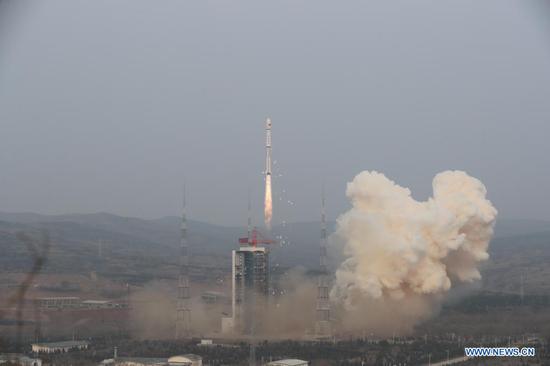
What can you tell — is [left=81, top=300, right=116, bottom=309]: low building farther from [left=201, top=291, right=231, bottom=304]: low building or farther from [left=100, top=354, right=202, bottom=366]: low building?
[left=100, top=354, right=202, bottom=366]: low building

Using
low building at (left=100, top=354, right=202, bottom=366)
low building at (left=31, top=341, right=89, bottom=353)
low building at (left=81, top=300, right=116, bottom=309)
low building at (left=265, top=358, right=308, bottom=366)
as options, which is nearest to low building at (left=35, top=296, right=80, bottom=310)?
low building at (left=81, top=300, right=116, bottom=309)

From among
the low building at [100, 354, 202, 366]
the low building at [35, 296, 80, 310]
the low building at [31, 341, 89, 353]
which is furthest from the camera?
the low building at [35, 296, 80, 310]

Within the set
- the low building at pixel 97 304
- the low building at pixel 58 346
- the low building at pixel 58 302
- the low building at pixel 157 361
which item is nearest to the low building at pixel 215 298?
the low building at pixel 97 304

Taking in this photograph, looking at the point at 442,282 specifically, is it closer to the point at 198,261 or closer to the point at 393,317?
the point at 393,317

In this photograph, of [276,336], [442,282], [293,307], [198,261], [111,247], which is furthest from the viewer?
[111,247]

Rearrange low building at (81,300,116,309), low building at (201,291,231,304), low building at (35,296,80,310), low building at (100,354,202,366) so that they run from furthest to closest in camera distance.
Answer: low building at (35,296,80,310)
low building at (81,300,116,309)
low building at (201,291,231,304)
low building at (100,354,202,366)

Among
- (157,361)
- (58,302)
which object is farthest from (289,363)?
(58,302)

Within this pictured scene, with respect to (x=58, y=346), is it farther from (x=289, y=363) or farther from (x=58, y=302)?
(x=58, y=302)

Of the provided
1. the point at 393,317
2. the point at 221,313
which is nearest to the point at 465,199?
the point at 393,317
